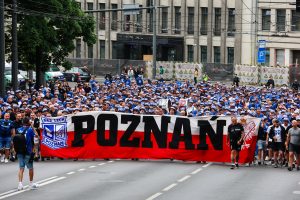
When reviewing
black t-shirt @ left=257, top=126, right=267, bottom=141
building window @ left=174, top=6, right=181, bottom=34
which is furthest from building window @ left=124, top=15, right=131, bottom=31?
black t-shirt @ left=257, top=126, right=267, bottom=141

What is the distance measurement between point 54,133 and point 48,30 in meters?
21.2

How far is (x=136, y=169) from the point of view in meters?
26.9

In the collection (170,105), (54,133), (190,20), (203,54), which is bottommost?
(54,133)

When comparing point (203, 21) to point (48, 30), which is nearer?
point (48, 30)

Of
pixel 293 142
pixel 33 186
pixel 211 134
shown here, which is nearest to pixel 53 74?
pixel 211 134

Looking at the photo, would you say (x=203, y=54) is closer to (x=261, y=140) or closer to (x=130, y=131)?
(x=130, y=131)

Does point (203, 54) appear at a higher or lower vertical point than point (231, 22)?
lower

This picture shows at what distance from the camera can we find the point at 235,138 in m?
27.4

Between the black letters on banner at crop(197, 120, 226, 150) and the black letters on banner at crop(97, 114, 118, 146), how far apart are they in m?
2.51

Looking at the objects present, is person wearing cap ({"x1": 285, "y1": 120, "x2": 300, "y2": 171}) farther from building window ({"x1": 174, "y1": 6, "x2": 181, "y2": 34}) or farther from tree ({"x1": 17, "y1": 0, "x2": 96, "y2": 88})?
building window ({"x1": 174, "y1": 6, "x2": 181, "y2": 34})

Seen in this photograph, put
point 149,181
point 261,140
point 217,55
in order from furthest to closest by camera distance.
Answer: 1. point 217,55
2. point 261,140
3. point 149,181

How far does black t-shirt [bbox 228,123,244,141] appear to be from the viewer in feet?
89.9

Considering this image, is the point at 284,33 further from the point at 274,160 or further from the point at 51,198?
the point at 51,198

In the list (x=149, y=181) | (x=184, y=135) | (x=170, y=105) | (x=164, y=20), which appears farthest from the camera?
(x=164, y=20)
